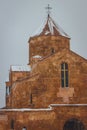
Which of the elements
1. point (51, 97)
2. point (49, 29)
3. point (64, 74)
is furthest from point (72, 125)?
point (49, 29)

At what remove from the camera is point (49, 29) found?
3281cm

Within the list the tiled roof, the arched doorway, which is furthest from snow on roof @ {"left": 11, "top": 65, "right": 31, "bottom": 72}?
the arched doorway

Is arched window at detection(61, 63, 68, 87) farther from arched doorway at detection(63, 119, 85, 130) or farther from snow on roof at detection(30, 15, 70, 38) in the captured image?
snow on roof at detection(30, 15, 70, 38)

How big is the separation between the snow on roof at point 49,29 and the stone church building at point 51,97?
5.58 metres

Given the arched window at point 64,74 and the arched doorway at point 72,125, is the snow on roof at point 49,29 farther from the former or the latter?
the arched doorway at point 72,125

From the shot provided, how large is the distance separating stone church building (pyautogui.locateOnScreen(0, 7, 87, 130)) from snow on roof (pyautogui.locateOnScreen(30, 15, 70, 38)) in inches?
220

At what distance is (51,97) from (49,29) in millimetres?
8515

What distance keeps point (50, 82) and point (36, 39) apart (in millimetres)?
6766

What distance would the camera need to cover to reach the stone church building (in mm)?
25047

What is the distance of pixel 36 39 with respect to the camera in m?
32.2

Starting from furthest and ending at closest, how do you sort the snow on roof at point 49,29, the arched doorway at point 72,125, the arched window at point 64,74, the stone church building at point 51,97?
the snow on roof at point 49,29 < the arched doorway at point 72,125 < the arched window at point 64,74 < the stone church building at point 51,97

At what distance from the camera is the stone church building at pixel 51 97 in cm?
2505

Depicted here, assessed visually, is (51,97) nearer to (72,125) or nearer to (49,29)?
→ (72,125)

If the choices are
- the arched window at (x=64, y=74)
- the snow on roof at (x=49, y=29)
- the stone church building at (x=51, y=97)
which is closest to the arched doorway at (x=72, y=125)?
the stone church building at (x=51, y=97)
